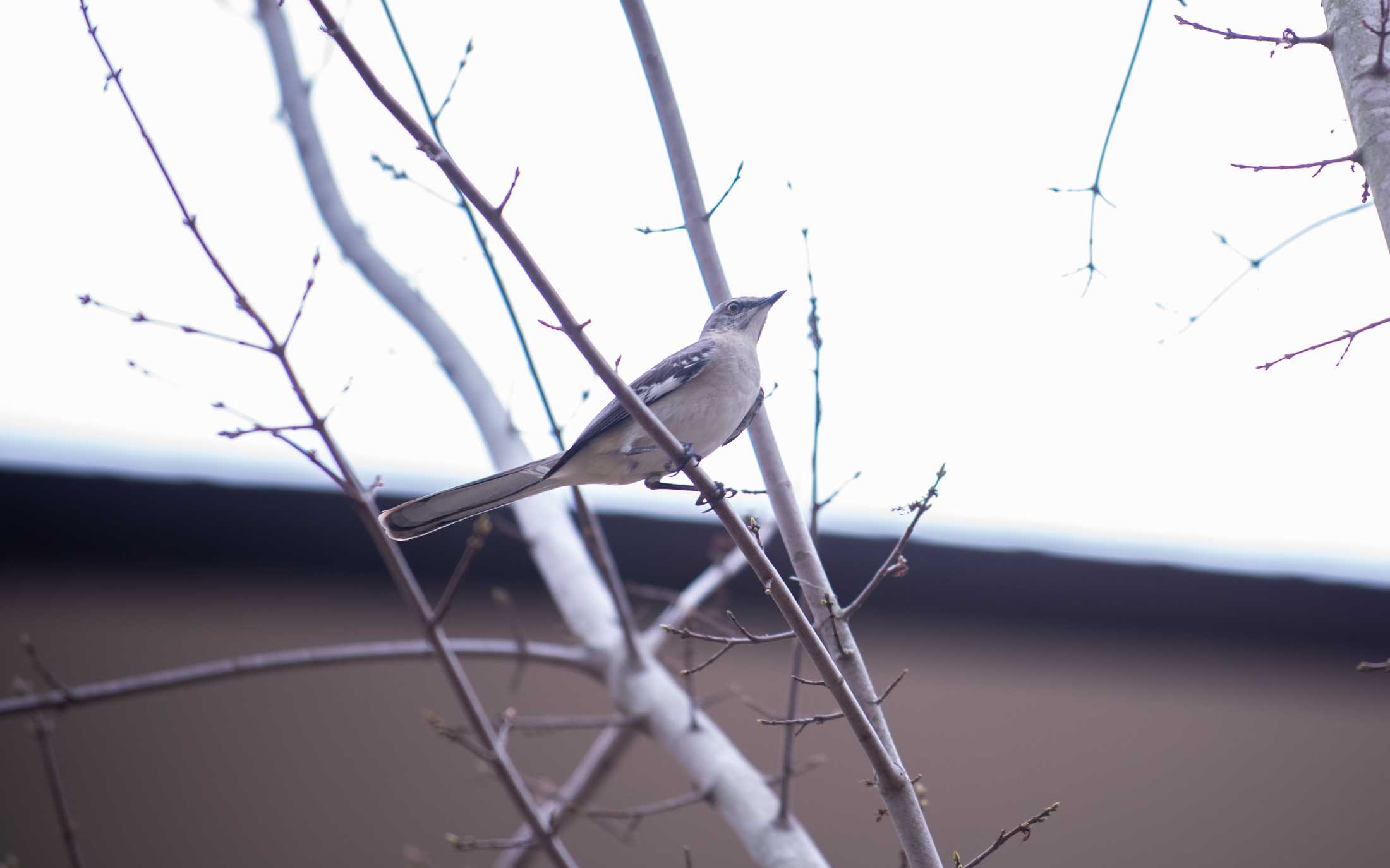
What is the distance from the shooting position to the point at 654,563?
681 centimetres

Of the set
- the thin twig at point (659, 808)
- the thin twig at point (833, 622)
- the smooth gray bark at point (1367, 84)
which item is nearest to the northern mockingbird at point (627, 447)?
the thin twig at point (833, 622)

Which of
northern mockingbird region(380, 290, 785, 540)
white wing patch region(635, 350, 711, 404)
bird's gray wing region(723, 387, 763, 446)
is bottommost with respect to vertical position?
bird's gray wing region(723, 387, 763, 446)

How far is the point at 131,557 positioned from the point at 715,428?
13.9 feet

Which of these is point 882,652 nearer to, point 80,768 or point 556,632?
point 556,632

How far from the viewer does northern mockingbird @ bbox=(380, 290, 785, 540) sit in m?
3.93

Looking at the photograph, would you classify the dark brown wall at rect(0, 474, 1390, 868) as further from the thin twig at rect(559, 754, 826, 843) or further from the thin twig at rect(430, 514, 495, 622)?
the thin twig at rect(430, 514, 495, 622)

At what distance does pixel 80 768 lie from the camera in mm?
5828

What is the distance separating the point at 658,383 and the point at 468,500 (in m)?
0.93

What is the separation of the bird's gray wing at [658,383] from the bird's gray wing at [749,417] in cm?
31

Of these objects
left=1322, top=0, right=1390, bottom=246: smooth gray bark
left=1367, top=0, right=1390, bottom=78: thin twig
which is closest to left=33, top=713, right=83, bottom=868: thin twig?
left=1322, top=0, right=1390, bottom=246: smooth gray bark

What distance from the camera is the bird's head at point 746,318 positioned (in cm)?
463

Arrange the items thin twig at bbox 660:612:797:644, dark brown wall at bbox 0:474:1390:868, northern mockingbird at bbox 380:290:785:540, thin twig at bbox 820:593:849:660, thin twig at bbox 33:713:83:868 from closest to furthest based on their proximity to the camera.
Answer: thin twig at bbox 660:612:797:644
thin twig at bbox 820:593:849:660
thin twig at bbox 33:713:83:868
northern mockingbird at bbox 380:290:785:540
dark brown wall at bbox 0:474:1390:868

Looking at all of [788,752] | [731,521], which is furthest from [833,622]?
[788,752]

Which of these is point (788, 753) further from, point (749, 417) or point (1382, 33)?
point (1382, 33)
